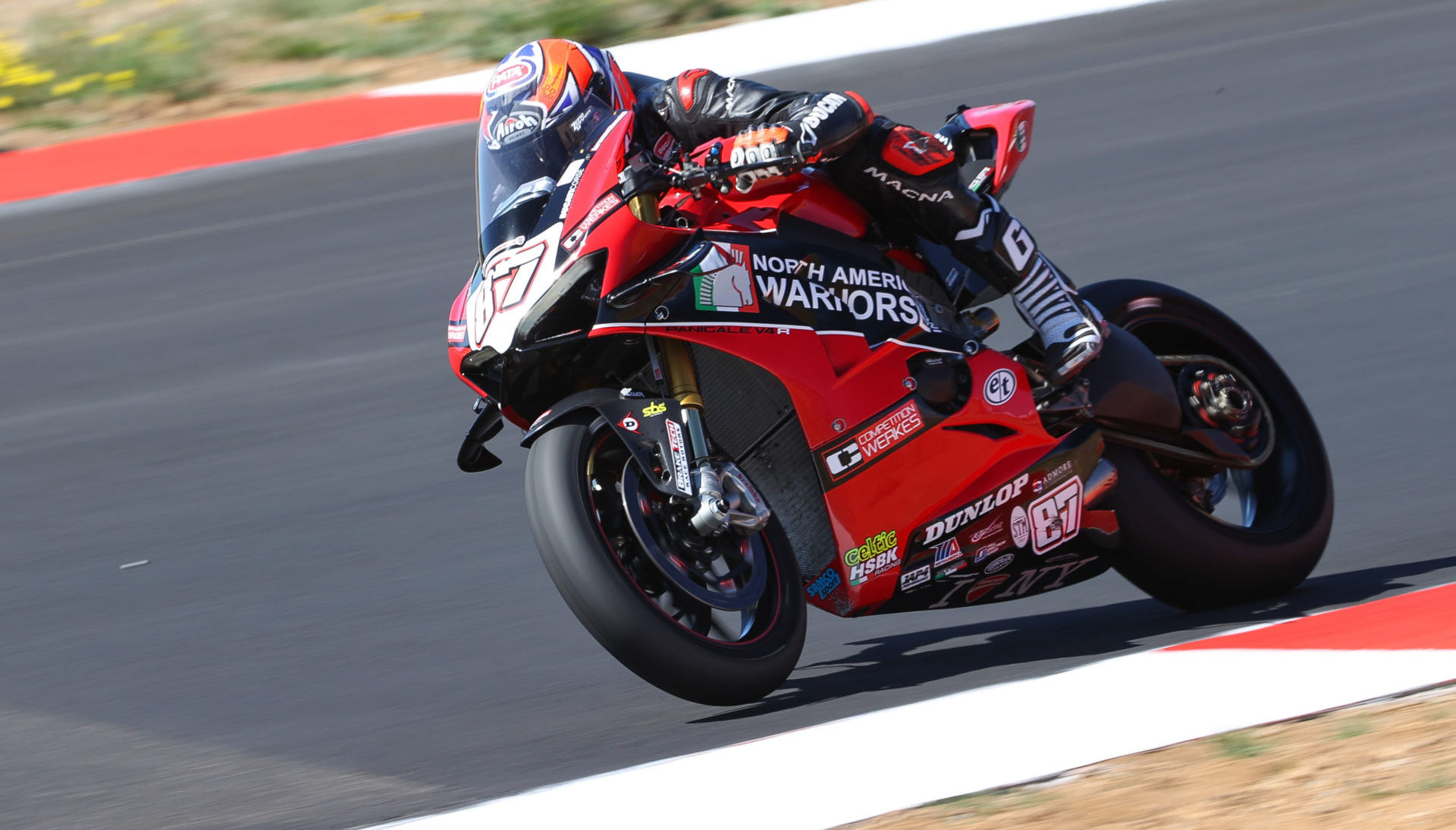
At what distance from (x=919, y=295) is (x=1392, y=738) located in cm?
154

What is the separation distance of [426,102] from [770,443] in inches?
313

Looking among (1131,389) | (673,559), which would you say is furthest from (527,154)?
(1131,389)

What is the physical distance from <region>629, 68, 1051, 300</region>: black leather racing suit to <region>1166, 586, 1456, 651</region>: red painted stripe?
1.09m

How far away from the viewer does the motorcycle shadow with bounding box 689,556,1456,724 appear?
14.0ft

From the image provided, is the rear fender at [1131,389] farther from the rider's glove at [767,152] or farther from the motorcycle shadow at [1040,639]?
the rider's glove at [767,152]

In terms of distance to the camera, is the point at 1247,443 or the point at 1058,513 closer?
the point at 1058,513

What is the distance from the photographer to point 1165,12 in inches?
467

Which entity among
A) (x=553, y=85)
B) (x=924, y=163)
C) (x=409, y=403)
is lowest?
(x=409, y=403)

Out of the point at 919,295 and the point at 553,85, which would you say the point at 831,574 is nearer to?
the point at 919,295

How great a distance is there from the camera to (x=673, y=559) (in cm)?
375

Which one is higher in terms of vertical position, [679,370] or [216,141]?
[679,370]

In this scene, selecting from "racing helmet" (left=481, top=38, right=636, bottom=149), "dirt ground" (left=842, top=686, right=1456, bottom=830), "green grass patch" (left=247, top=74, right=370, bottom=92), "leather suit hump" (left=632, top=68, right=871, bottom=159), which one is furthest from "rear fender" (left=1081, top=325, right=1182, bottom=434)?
"green grass patch" (left=247, top=74, right=370, bottom=92)

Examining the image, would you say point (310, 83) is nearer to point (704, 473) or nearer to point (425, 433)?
point (425, 433)

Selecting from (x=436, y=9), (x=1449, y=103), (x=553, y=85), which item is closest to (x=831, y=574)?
(x=553, y=85)
